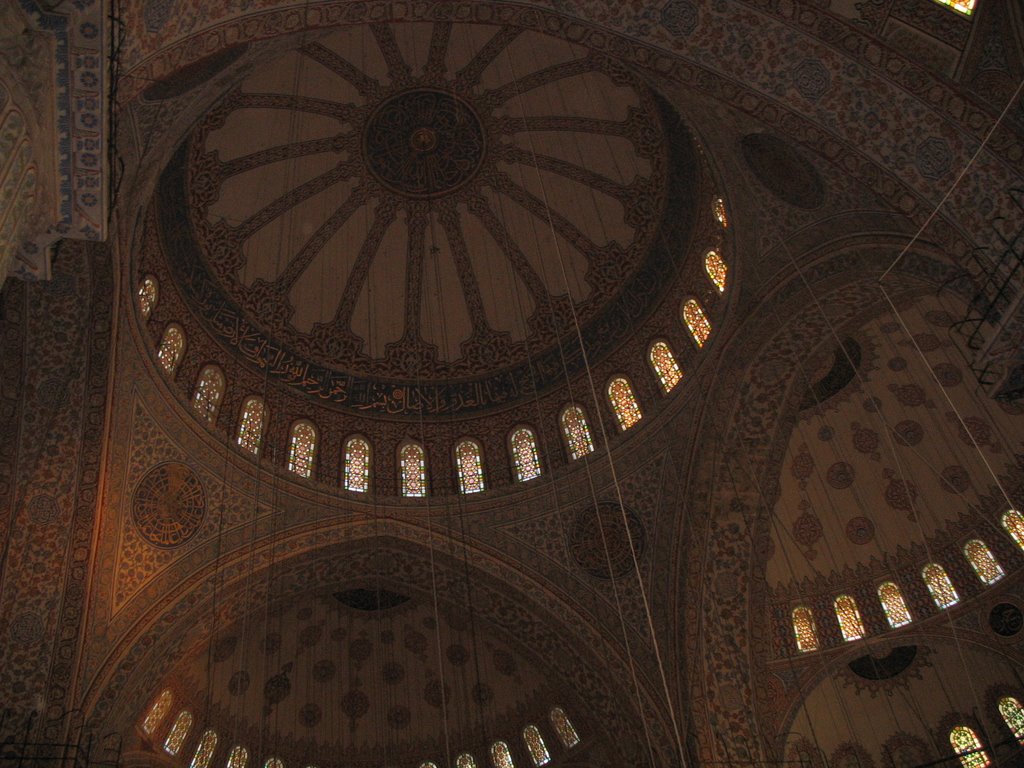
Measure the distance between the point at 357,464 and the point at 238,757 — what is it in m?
4.82

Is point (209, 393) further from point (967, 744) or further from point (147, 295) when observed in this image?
point (967, 744)

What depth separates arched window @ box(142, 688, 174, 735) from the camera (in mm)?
12266

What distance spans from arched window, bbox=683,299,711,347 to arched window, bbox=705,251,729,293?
439 millimetres

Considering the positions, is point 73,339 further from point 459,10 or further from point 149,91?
point 459,10

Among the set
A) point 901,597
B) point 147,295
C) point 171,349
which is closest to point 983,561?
point 901,597

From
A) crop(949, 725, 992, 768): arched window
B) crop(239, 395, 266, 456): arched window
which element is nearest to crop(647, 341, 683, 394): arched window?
crop(239, 395, 266, 456): arched window

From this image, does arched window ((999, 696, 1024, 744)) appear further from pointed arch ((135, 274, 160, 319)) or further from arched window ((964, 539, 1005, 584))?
pointed arch ((135, 274, 160, 319))

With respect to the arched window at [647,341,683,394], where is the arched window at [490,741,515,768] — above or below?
below

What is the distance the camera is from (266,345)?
41.2 ft

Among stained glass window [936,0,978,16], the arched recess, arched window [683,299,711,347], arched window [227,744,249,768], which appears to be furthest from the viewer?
arched window [227,744,249,768]

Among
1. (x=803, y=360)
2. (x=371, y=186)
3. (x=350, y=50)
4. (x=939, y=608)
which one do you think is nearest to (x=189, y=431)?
(x=371, y=186)

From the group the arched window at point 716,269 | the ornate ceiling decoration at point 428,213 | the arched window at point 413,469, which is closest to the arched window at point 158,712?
the arched window at point 413,469

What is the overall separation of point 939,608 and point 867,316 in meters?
4.18

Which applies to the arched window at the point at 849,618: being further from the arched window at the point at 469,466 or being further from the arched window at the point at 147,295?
the arched window at the point at 147,295
